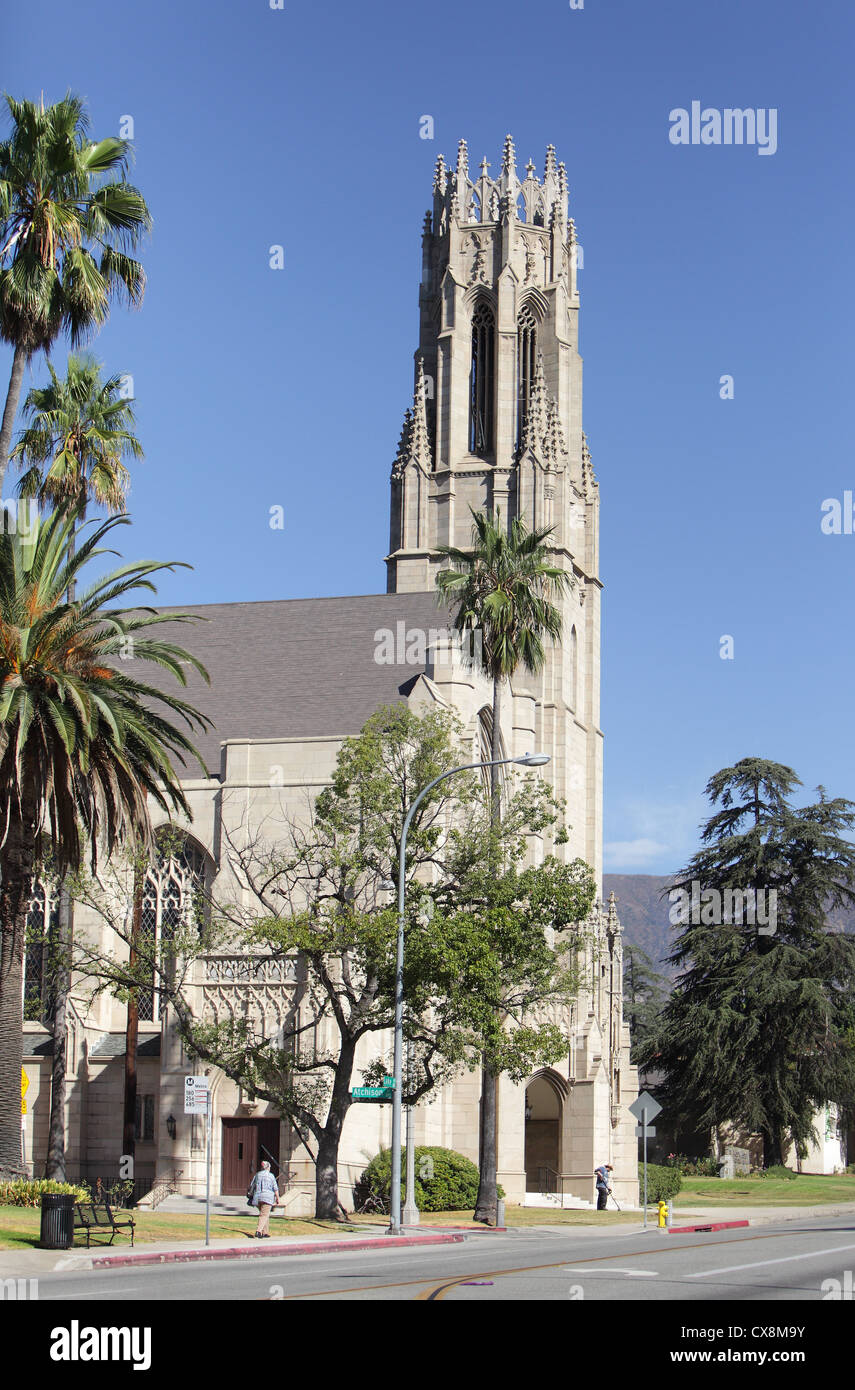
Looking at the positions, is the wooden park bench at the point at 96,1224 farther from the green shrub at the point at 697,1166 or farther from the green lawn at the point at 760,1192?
the green shrub at the point at 697,1166

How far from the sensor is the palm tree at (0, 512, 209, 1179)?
1099 inches

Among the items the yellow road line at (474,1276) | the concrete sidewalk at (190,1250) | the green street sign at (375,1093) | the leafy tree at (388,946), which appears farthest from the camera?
the leafy tree at (388,946)

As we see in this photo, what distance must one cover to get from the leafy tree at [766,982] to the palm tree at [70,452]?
33218 millimetres

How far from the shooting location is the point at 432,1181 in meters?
40.8

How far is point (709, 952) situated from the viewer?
220ft

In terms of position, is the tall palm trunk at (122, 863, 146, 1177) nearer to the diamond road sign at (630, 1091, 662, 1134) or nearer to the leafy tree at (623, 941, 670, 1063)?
the diamond road sign at (630, 1091, 662, 1134)

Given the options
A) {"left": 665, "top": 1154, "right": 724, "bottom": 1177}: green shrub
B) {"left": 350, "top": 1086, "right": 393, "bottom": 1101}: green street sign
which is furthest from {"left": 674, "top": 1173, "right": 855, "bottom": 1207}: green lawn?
{"left": 350, "top": 1086, "right": 393, "bottom": 1101}: green street sign

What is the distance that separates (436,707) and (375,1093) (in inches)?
595

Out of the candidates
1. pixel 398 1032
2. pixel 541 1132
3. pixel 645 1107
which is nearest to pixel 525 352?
pixel 541 1132

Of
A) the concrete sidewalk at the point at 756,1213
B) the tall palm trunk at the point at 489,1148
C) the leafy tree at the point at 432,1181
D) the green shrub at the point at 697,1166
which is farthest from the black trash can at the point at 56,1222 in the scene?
the green shrub at the point at 697,1166

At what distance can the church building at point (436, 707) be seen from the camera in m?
40.4

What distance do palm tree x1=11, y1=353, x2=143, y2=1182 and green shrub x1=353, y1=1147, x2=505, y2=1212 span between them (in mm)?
7468

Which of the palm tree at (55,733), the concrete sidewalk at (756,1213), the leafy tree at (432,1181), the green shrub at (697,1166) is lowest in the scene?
the green shrub at (697,1166)
